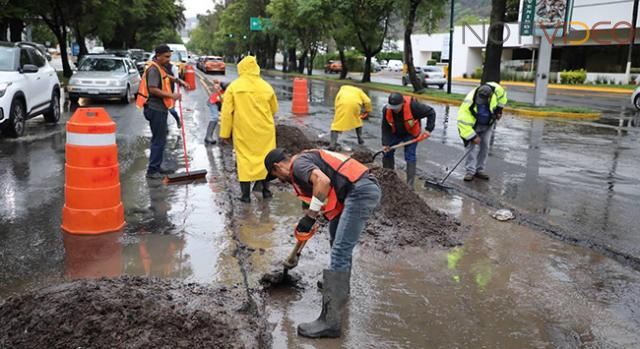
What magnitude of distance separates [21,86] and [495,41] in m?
16.6

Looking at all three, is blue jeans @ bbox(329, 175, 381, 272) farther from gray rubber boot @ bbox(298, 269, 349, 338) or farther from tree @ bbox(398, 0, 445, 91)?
tree @ bbox(398, 0, 445, 91)

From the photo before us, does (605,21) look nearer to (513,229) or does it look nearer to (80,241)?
(513,229)

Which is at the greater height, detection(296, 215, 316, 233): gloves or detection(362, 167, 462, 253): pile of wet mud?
detection(296, 215, 316, 233): gloves

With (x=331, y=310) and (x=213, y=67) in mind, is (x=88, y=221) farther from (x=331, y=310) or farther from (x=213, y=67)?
(x=213, y=67)

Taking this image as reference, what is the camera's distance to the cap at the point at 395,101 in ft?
23.2

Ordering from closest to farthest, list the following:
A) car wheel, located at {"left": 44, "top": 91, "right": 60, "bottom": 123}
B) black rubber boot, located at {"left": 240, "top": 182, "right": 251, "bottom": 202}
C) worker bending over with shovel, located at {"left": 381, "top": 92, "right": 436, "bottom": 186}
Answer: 1. black rubber boot, located at {"left": 240, "top": 182, "right": 251, "bottom": 202}
2. worker bending over with shovel, located at {"left": 381, "top": 92, "right": 436, "bottom": 186}
3. car wheel, located at {"left": 44, "top": 91, "right": 60, "bottom": 123}

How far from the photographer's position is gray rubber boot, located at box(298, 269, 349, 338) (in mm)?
3729

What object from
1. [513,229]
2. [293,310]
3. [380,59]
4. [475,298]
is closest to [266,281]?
[293,310]

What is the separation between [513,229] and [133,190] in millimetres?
4604

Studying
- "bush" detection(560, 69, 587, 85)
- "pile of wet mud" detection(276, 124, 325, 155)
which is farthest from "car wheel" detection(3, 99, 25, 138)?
"bush" detection(560, 69, 587, 85)

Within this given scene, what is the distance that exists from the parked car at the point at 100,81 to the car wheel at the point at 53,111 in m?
4.55

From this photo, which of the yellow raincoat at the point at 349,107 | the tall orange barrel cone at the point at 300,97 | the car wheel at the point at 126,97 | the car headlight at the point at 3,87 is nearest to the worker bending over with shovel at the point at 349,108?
the yellow raincoat at the point at 349,107

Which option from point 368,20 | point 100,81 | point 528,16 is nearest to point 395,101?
point 100,81

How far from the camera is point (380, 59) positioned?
7412cm
